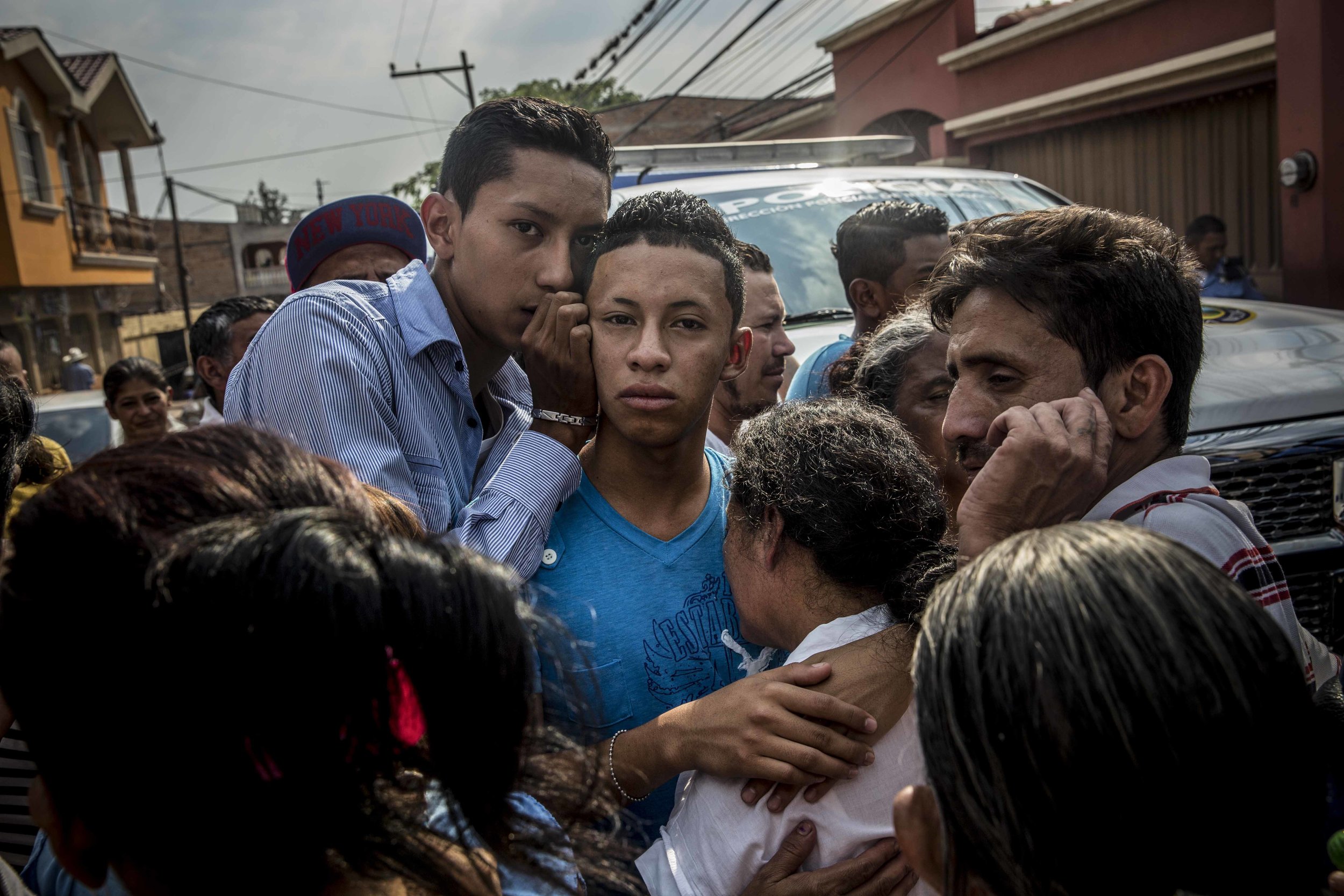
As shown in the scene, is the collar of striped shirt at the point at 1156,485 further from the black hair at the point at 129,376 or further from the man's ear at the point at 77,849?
the black hair at the point at 129,376

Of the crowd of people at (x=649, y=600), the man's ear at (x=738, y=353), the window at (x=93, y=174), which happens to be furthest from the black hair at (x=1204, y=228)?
the window at (x=93, y=174)

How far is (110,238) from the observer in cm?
2645

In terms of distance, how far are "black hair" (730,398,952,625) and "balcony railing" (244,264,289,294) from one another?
164 ft

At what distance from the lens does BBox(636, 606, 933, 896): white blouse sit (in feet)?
5.09

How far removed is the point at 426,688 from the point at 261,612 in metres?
0.16

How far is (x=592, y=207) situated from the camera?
2.49 m

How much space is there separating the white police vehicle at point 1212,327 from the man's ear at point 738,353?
1956mm

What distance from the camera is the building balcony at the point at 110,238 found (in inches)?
928

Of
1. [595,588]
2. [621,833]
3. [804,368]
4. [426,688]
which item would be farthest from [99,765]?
[804,368]

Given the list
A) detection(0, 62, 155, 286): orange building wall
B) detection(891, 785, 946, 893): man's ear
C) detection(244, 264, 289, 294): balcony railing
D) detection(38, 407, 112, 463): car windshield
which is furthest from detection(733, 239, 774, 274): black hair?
detection(244, 264, 289, 294): balcony railing

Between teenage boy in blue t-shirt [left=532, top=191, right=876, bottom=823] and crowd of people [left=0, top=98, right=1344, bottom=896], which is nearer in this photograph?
crowd of people [left=0, top=98, right=1344, bottom=896]

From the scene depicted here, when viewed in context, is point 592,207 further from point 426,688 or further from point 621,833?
point 426,688

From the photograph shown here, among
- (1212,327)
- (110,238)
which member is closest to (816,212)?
(1212,327)

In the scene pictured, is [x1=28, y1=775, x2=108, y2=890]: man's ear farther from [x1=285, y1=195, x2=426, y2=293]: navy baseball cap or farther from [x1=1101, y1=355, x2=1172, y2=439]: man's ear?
[x1=285, y1=195, x2=426, y2=293]: navy baseball cap
